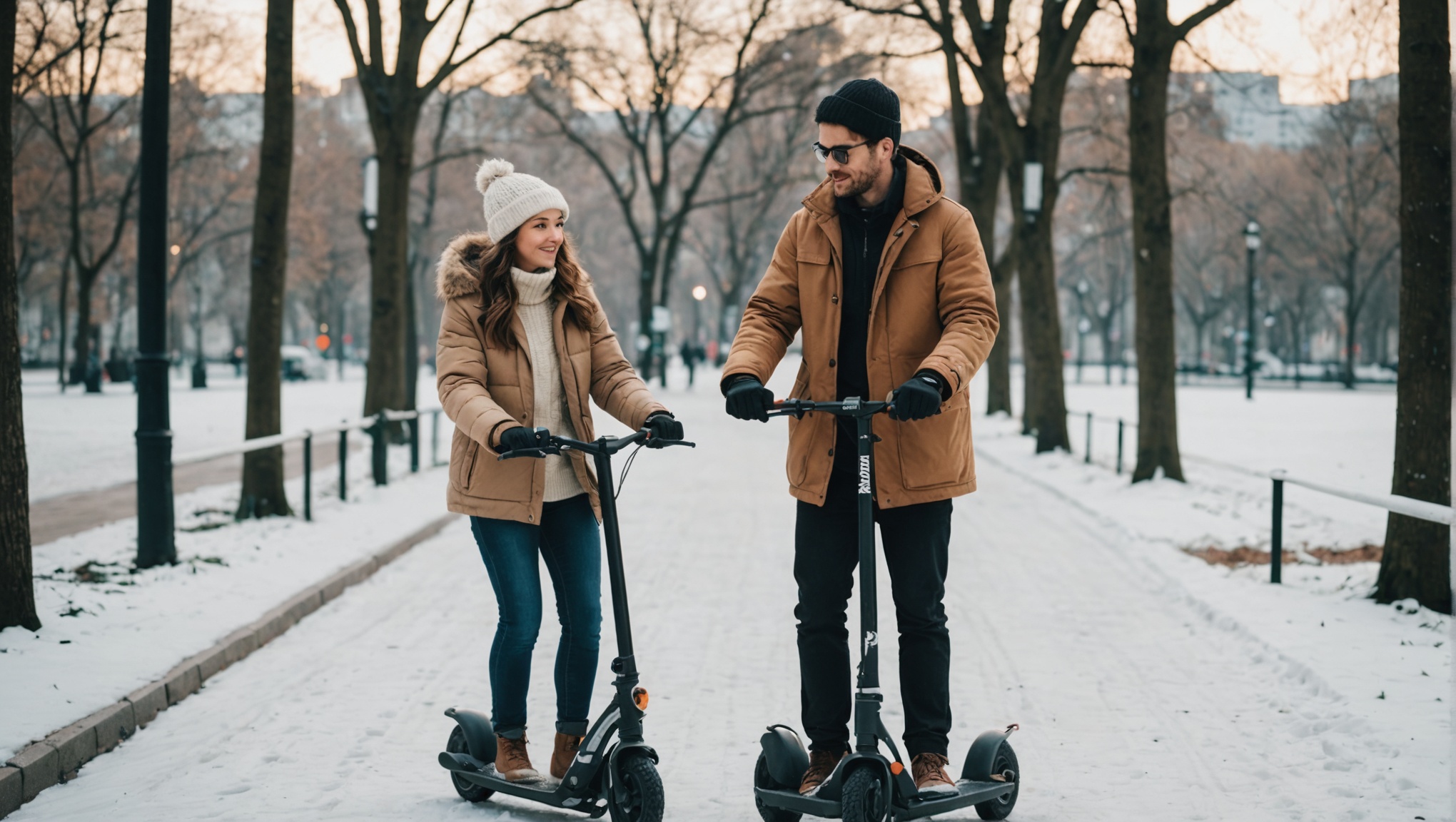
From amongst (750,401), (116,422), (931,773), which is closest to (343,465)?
(931,773)

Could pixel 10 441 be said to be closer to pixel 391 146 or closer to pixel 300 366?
pixel 391 146

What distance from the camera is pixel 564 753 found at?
4566 mm

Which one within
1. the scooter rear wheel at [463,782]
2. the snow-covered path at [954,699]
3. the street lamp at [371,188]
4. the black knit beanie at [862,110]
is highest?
the street lamp at [371,188]

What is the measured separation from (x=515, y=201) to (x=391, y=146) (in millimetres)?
12606

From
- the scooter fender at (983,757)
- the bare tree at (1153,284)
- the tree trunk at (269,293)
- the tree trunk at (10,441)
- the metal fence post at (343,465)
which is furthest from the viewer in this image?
the bare tree at (1153,284)

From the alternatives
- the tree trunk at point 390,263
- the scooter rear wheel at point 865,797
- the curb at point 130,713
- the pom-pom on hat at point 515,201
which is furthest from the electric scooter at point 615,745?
the tree trunk at point 390,263

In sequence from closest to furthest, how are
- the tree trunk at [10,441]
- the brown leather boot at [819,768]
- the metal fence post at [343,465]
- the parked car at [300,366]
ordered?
1. the brown leather boot at [819,768]
2. the tree trunk at [10,441]
3. the metal fence post at [343,465]
4. the parked car at [300,366]

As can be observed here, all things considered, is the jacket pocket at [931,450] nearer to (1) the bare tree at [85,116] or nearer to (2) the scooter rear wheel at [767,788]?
(2) the scooter rear wheel at [767,788]

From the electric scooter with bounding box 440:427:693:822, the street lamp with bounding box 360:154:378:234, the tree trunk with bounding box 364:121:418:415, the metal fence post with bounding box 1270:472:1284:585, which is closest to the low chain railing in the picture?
the tree trunk with bounding box 364:121:418:415

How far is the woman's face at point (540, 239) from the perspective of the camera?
15.0ft

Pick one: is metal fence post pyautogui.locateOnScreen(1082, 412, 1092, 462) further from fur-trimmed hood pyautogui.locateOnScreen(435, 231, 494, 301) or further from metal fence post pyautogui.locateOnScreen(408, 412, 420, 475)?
fur-trimmed hood pyautogui.locateOnScreen(435, 231, 494, 301)

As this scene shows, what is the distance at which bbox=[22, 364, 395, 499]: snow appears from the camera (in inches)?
663

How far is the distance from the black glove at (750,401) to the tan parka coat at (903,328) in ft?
0.54

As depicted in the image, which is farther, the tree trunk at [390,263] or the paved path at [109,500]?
the tree trunk at [390,263]
